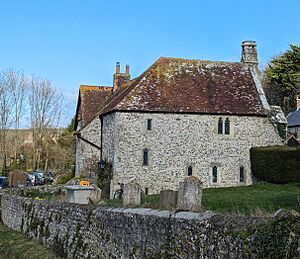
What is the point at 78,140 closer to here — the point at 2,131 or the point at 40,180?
the point at 40,180

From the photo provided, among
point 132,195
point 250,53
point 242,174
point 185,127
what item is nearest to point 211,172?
point 242,174

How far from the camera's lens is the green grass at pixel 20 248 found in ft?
55.4

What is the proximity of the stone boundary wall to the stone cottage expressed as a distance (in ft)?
51.8

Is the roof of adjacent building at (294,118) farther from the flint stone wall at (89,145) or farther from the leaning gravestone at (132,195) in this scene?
the leaning gravestone at (132,195)

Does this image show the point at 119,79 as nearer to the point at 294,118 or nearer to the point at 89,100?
the point at 89,100

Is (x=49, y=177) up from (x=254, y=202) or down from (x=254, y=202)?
up

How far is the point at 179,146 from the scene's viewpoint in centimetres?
3616

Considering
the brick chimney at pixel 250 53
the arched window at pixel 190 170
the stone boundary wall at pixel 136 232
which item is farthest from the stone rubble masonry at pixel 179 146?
the stone boundary wall at pixel 136 232

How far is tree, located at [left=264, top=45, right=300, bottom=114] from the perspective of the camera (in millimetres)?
56094

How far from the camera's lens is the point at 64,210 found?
1658cm

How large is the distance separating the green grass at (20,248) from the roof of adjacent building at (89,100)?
2178cm

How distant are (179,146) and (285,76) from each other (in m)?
25.2

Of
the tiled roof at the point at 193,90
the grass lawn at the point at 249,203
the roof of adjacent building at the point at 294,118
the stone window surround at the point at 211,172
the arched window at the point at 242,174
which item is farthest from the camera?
the roof of adjacent building at the point at 294,118

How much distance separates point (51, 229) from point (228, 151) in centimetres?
2106
